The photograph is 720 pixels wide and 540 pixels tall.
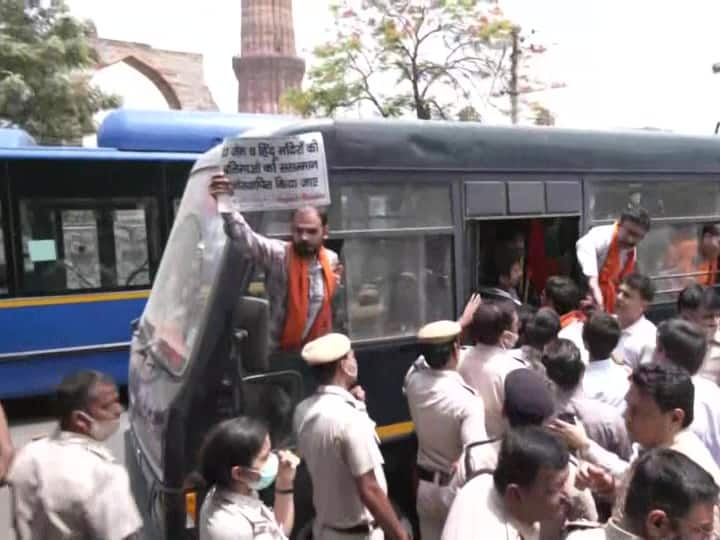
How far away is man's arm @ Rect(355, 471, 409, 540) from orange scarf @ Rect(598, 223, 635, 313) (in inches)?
110

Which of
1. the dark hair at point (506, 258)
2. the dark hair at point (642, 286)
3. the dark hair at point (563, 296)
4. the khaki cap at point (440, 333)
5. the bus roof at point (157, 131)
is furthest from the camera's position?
the bus roof at point (157, 131)

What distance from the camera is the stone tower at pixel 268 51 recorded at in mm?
30281

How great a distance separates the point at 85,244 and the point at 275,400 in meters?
4.63

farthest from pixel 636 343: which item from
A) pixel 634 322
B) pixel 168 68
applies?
pixel 168 68

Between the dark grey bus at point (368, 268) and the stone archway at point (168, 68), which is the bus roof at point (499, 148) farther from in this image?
the stone archway at point (168, 68)

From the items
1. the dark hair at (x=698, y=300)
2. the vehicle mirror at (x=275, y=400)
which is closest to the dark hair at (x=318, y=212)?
the vehicle mirror at (x=275, y=400)

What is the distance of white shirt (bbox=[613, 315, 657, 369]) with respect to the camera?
426 centimetres

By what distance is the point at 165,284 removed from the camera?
4.27 meters

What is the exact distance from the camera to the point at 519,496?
2.03 m

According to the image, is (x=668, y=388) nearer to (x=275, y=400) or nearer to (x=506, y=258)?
(x=275, y=400)

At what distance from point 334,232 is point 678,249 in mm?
3088

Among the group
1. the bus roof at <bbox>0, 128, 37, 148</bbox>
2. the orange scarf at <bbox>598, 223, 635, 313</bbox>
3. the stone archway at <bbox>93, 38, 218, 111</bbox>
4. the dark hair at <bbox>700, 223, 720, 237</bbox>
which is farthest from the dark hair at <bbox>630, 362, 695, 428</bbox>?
the stone archway at <bbox>93, 38, 218, 111</bbox>

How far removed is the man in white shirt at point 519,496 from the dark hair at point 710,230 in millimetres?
4436

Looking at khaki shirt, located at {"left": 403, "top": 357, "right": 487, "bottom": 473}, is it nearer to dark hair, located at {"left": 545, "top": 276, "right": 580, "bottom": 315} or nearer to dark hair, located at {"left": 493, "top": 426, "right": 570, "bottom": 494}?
dark hair, located at {"left": 493, "top": 426, "right": 570, "bottom": 494}
